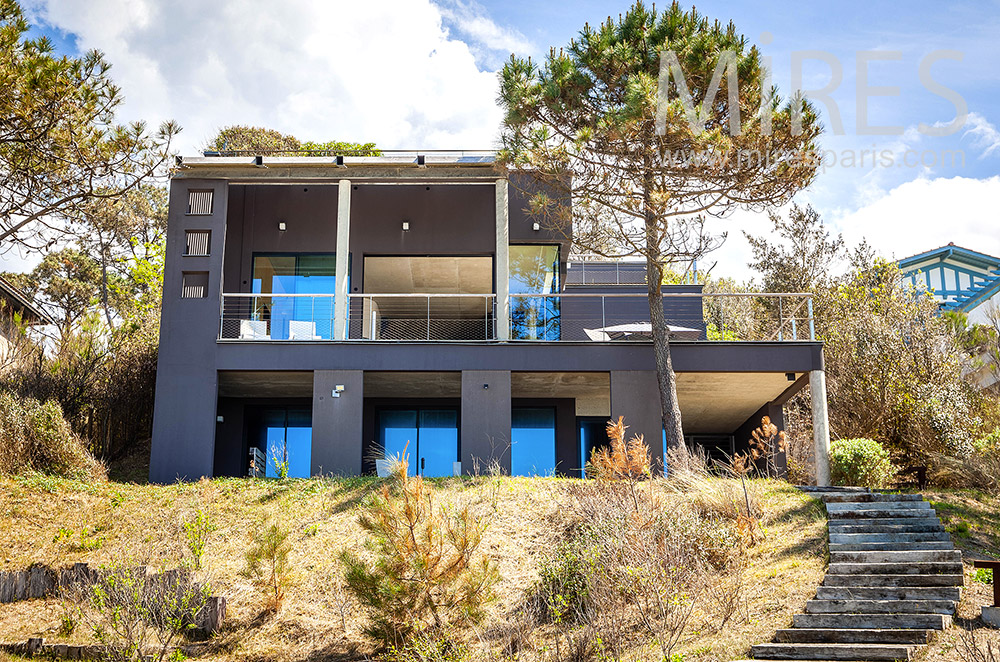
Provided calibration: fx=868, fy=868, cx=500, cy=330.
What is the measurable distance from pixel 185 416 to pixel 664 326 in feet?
28.8

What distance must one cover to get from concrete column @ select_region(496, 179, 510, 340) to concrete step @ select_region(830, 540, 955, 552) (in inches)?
283

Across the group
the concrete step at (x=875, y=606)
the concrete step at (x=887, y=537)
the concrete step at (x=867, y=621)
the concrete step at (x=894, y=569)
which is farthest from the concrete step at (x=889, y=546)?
the concrete step at (x=867, y=621)

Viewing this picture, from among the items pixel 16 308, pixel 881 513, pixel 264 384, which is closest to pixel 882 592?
pixel 881 513

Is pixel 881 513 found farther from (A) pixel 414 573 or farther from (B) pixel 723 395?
(A) pixel 414 573

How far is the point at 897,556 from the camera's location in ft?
34.8

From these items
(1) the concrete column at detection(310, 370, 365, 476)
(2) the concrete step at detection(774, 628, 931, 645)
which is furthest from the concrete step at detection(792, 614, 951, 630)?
(1) the concrete column at detection(310, 370, 365, 476)

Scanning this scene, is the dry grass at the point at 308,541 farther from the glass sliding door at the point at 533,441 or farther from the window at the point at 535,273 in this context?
the window at the point at 535,273

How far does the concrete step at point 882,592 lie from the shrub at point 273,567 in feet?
21.0

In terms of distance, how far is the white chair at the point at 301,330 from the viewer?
646 inches

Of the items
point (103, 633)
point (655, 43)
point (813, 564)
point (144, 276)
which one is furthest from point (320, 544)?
point (144, 276)

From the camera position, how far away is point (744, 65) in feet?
47.2

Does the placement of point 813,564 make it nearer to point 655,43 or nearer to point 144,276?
point 655,43

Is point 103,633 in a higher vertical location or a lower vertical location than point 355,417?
lower

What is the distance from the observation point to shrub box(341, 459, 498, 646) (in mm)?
9375
